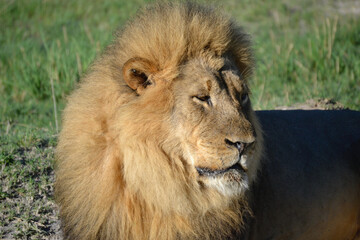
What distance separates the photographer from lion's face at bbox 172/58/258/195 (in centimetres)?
261

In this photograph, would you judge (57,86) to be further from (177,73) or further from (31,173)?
(177,73)

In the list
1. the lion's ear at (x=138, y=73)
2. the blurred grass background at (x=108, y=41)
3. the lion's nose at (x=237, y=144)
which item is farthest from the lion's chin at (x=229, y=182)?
the blurred grass background at (x=108, y=41)

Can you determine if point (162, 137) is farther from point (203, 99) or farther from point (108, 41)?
point (108, 41)

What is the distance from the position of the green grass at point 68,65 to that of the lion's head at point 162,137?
0.82m

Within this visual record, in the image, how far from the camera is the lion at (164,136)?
2666 mm

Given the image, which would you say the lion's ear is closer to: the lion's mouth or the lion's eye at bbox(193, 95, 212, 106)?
the lion's eye at bbox(193, 95, 212, 106)

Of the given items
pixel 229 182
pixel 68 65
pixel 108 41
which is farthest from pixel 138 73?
pixel 108 41

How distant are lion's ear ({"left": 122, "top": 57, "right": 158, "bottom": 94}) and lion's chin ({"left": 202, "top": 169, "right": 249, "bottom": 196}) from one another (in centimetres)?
57

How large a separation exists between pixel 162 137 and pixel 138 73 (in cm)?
36

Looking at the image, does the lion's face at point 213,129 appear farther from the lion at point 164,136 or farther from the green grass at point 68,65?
the green grass at point 68,65

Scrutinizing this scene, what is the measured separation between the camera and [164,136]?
267 cm

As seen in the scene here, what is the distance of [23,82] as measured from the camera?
6.76 m

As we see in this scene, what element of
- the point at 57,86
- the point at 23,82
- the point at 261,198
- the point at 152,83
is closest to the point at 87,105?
the point at 152,83

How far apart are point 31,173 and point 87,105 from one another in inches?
55.6
